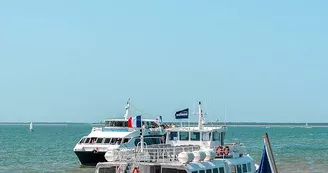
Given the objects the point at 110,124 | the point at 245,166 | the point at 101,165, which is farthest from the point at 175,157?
the point at 110,124

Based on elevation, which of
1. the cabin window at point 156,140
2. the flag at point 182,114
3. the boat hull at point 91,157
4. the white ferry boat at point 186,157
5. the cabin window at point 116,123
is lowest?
the boat hull at point 91,157

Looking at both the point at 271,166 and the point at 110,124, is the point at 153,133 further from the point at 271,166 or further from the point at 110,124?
the point at 271,166

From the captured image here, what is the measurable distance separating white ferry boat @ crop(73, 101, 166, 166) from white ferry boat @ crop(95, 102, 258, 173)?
18252 mm

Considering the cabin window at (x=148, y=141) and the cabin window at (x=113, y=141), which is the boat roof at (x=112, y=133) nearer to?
the cabin window at (x=113, y=141)

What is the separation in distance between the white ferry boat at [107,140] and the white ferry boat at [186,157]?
59.9 feet

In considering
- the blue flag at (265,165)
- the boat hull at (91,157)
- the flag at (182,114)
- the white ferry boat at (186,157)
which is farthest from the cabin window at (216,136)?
the boat hull at (91,157)

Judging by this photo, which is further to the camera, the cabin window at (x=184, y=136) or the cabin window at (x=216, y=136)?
the cabin window at (x=184, y=136)

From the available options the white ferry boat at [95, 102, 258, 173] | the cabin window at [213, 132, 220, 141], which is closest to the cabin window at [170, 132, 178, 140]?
the white ferry boat at [95, 102, 258, 173]

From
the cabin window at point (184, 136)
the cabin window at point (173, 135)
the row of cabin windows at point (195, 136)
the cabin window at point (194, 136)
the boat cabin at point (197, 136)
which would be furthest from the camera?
the cabin window at point (173, 135)

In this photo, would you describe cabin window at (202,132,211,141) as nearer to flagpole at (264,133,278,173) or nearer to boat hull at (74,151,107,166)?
flagpole at (264,133,278,173)

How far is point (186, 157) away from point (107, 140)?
3067cm

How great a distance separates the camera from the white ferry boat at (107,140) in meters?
59.6

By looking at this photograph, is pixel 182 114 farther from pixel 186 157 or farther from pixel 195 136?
pixel 186 157

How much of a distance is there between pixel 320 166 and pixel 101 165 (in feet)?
115
